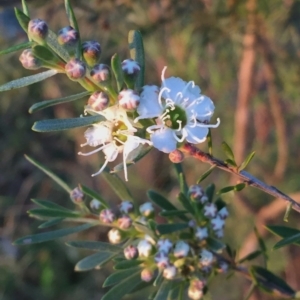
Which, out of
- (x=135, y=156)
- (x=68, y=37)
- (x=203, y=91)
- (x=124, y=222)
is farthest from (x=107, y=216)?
(x=203, y=91)

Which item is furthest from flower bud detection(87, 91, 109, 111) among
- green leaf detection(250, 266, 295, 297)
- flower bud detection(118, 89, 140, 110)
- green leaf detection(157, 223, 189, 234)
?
green leaf detection(250, 266, 295, 297)

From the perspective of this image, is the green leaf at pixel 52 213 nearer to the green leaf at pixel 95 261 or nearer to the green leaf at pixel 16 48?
the green leaf at pixel 95 261

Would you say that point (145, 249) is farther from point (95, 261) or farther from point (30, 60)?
point (30, 60)

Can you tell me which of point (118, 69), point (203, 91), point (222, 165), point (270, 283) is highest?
point (118, 69)

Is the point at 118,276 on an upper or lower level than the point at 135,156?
lower

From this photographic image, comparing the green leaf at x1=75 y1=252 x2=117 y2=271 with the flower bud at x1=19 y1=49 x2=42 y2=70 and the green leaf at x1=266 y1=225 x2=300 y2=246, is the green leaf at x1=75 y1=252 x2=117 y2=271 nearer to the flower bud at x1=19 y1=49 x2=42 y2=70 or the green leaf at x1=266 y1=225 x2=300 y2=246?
the green leaf at x1=266 y1=225 x2=300 y2=246

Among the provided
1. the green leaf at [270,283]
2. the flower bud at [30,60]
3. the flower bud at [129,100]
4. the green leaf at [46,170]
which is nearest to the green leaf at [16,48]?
the flower bud at [30,60]
